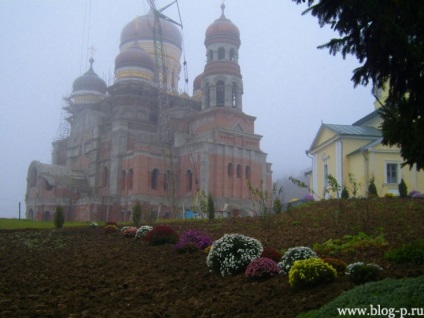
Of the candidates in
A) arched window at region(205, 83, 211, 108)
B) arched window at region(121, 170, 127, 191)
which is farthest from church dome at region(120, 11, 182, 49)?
arched window at region(121, 170, 127, 191)

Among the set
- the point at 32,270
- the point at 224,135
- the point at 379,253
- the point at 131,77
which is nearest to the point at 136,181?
the point at 224,135

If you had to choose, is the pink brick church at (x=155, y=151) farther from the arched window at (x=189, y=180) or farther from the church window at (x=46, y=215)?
the church window at (x=46, y=215)

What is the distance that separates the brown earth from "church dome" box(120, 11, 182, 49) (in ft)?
148

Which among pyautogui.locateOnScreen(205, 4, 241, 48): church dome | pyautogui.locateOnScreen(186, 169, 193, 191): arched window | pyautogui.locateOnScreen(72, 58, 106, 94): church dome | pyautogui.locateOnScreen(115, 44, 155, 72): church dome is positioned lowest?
pyautogui.locateOnScreen(186, 169, 193, 191): arched window

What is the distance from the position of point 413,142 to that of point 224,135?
137 ft

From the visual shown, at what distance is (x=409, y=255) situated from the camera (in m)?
10.3

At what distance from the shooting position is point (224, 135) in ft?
164

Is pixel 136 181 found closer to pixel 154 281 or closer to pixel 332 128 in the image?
pixel 332 128

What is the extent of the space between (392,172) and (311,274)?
71.8ft

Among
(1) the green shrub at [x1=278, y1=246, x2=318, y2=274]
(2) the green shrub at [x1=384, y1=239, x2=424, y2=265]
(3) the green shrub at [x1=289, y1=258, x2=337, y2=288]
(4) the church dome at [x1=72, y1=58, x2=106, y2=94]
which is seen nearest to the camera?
(3) the green shrub at [x1=289, y1=258, x2=337, y2=288]

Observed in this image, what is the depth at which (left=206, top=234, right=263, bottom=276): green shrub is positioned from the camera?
1206cm

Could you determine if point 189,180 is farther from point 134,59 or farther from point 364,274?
point 364,274

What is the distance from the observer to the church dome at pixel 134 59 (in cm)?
5625

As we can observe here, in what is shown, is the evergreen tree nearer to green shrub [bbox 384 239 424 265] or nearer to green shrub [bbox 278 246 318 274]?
green shrub [bbox 384 239 424 265]
